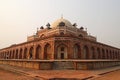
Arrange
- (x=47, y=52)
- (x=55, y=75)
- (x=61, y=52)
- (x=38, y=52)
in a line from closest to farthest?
(x=55, y=75) → (x=61, y=52) → (x=47, y=52) → (x=38, y=52)

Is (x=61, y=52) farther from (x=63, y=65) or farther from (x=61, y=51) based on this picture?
(x=63, y=65)

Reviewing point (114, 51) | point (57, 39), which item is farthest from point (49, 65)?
point (114, 51)

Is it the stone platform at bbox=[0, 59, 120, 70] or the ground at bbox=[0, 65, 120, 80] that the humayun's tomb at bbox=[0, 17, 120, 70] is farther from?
the ground at bbox=[0, 65, 120, 80]

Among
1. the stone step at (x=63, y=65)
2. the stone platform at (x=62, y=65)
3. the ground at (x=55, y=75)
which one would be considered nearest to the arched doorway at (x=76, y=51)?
the stone platform at (x=62, y=65)

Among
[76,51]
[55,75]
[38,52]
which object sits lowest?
[55,75]

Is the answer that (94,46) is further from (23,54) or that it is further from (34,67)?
(34,67)

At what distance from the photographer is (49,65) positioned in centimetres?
1711

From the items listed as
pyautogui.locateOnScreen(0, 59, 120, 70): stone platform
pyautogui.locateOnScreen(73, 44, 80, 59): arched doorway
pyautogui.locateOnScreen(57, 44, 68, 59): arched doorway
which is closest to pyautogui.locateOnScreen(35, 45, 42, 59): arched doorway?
pyautogui.locateOnScreen(57, 44, 68, 59): arched doorway

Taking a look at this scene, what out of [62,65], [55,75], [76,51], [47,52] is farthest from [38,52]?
[55,75]

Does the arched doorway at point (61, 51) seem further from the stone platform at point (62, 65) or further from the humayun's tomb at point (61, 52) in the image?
the stone platform at point (62, 65)

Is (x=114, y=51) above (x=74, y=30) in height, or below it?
below

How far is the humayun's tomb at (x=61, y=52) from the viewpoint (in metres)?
17.6

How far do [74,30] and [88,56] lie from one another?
10.8 meters

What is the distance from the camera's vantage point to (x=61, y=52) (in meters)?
29.2
